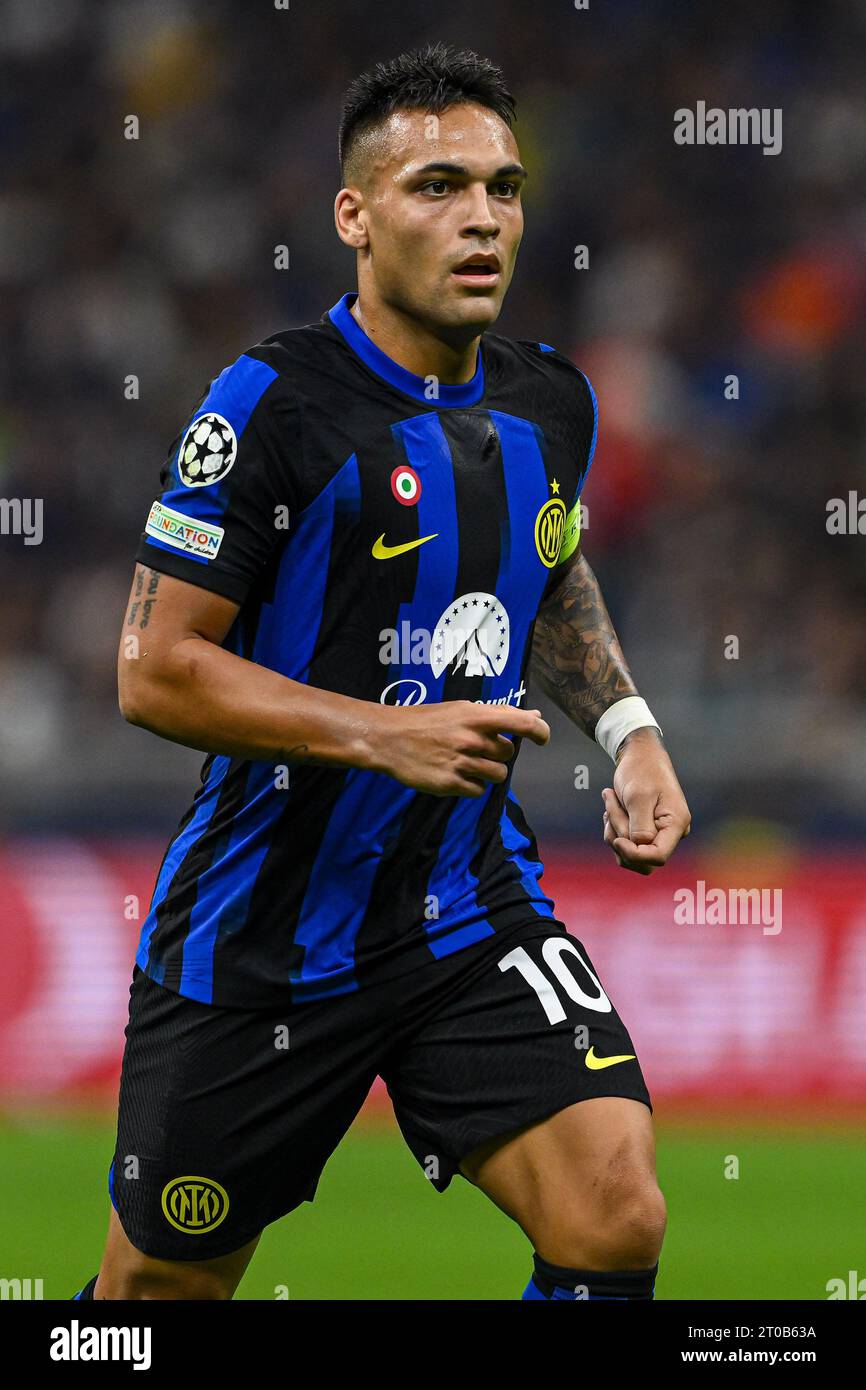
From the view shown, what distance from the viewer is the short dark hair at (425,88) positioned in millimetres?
3449

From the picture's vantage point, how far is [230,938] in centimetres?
335

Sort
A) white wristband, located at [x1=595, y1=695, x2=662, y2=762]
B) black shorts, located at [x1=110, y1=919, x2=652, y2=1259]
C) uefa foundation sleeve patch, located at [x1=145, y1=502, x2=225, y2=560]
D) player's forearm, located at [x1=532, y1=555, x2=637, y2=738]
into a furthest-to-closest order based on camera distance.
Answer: player's forearm, located at [x1=532, y1=555, x2=637, y2=738], white wristband, located at [x1=595, y1=695, x2=662, y2=762], black shorts, located at [x1=110, y1=919, x2=652, y2=1259], uefa foundation sleeve patch, located at [x1=145, y1=502, x2=225, y2=560]

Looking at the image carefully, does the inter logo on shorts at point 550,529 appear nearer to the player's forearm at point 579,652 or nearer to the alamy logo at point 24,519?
the player's forearm at point 579,652

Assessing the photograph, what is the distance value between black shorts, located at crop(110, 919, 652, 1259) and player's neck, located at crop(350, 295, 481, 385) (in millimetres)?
1024

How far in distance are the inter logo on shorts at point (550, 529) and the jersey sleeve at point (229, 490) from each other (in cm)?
51

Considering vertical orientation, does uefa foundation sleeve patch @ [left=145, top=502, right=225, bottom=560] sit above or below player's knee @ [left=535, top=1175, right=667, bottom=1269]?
above

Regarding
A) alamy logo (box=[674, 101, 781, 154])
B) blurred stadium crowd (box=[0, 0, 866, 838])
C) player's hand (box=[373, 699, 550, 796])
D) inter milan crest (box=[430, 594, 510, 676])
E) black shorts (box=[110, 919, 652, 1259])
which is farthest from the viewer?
alamy logo (box=[674, 101, 781, 154])

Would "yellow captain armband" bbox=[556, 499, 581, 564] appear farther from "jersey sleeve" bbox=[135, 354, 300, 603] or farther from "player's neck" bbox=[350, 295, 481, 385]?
"jersey sleeve" bbox=[135, 354, 300, 603]

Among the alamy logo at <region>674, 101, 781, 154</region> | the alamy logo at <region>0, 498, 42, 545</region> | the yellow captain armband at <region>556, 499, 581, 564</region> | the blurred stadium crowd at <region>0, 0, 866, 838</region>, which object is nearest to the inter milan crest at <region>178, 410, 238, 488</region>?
the yellow captain armband at <region>556, 499, 581, 564</region>

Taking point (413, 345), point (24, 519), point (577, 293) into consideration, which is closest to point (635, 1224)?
point (413, 345)

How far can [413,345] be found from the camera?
3.46 m

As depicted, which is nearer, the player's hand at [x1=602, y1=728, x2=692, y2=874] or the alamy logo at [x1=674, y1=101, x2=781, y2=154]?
the player's hand at [x1=602, y1=728, x2=692, y2=874]

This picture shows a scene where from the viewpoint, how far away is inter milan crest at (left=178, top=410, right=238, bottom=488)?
3.17 m

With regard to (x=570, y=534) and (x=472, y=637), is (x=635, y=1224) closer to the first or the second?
(x=472, y=637)
